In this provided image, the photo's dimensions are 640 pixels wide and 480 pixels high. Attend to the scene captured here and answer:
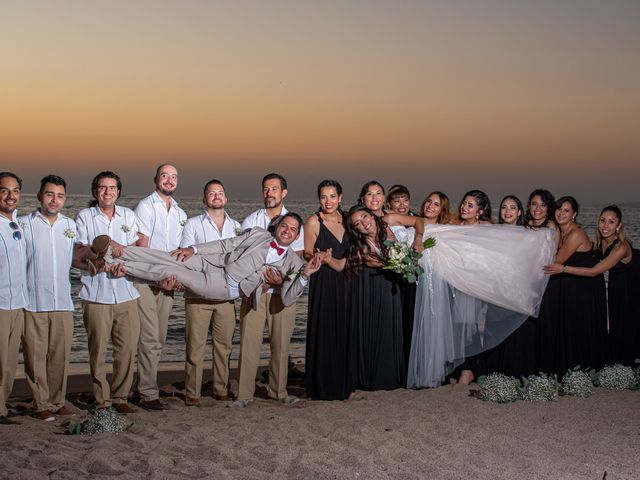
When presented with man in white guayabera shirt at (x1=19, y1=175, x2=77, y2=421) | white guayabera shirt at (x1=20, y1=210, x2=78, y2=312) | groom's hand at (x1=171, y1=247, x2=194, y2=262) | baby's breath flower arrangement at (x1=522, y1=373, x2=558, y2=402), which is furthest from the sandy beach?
groom's hand at (x1=171, y1=247, x2=194, y2=262)

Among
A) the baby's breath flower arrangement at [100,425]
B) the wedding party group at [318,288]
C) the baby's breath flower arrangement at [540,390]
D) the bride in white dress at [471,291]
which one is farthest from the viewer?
the bride in white dress at [471,291]

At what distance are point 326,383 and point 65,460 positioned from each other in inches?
111

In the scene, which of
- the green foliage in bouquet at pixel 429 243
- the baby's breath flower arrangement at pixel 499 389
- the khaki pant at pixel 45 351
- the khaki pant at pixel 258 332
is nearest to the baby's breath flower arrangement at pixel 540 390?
the baby's breath flower arrangement at pixel 499 389

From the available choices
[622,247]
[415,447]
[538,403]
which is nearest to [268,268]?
[415,447]

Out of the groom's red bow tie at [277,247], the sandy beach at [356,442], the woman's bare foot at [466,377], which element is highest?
the groom's red bow tie at [277,247]

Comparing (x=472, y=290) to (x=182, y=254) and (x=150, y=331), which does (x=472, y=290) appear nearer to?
(x=182, y=254)

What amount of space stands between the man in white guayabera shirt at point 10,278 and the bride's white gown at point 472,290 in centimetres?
377

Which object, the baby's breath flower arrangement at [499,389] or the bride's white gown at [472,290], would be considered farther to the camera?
the bride's white gown at [472,290]

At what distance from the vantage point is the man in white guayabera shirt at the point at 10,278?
6.49m

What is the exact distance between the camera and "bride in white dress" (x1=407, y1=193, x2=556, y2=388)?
790 centimetres

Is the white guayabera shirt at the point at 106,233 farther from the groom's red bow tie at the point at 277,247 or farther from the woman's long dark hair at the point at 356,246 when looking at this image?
the woman's long dark hair at the point at 356,246

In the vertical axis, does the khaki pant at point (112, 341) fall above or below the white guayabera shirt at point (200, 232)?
below

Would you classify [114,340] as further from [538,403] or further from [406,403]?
[538,403]

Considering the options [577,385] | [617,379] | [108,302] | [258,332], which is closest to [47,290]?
[108,302]
